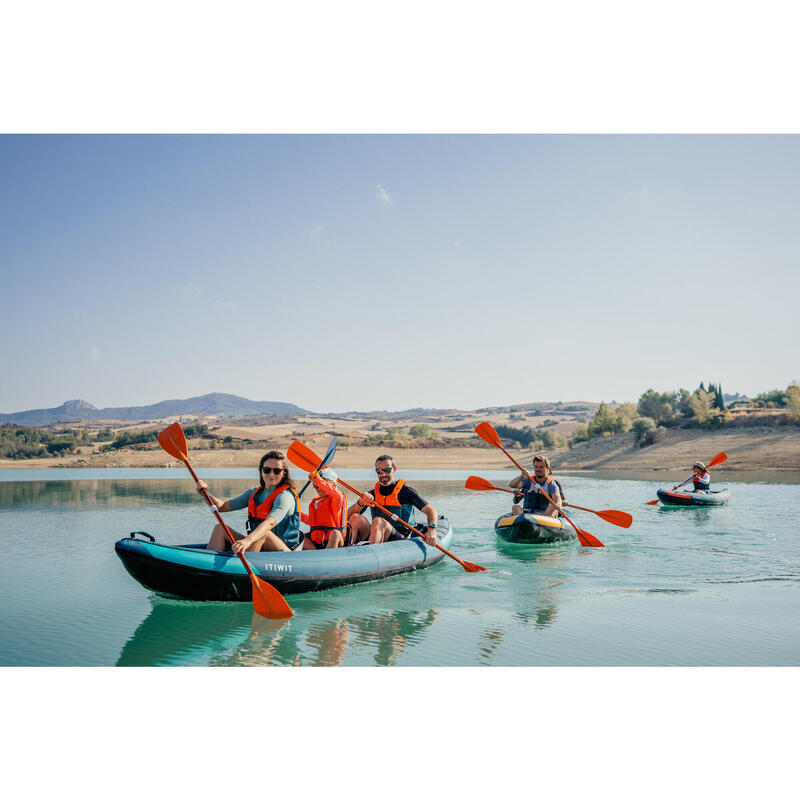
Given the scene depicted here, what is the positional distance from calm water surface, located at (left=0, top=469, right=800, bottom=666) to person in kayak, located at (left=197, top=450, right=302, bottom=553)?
2.28ft

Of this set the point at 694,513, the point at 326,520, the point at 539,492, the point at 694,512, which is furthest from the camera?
the point at 694,512

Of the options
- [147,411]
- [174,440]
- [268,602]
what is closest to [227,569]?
[268,602]

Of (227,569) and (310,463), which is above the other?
(310,463)

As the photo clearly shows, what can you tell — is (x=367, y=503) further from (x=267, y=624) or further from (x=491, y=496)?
(x=491, y=496)

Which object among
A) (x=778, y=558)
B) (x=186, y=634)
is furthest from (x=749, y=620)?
(x=186, y=634)

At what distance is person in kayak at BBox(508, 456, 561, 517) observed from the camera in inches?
450

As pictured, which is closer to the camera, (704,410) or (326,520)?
(326,520)

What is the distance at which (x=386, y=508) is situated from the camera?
9.04 metres

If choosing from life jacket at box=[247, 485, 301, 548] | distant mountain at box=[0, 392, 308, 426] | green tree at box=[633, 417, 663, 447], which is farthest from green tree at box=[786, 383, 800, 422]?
distant mountain at box=[0, 392, 308, 426]

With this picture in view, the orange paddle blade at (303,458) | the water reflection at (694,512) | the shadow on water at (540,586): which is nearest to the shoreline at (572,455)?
the water reflection at (694,512)

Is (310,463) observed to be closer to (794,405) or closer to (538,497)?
(538,497)

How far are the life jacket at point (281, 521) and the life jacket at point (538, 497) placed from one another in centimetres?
519

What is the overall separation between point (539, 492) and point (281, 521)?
5636 mm

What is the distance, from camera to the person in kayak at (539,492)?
1142cm
